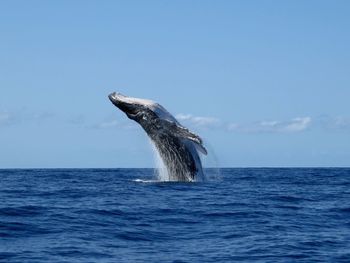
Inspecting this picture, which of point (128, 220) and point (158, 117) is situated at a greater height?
point (158, 117)

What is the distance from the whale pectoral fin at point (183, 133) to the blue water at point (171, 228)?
385cm

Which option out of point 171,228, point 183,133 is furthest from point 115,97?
point 171,228

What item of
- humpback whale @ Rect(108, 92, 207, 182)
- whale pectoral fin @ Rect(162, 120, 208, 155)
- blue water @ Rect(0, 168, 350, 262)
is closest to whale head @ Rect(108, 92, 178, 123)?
humpback whale @ Rect(108, 92, 207, 182)

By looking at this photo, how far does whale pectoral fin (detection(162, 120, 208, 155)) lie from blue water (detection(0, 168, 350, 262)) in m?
3.85

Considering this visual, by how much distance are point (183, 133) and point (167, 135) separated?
0.62 m

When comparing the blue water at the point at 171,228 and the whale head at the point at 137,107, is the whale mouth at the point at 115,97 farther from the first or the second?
the blue water at the point at 171,228

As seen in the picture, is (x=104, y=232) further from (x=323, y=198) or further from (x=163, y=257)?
(x=323, y=198)

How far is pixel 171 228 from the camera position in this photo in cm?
1222

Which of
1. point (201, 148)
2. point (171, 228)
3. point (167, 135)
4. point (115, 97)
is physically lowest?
point (171, 228)

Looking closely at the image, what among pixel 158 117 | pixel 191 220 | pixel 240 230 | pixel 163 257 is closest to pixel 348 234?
pixel 240 230

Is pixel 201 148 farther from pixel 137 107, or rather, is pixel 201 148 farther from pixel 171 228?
pixel 171 228

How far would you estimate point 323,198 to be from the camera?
750 inches

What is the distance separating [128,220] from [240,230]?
2.26 metres

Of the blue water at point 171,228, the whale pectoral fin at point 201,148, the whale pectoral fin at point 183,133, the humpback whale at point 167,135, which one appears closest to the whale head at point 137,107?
the humpback whale at point 167,135
